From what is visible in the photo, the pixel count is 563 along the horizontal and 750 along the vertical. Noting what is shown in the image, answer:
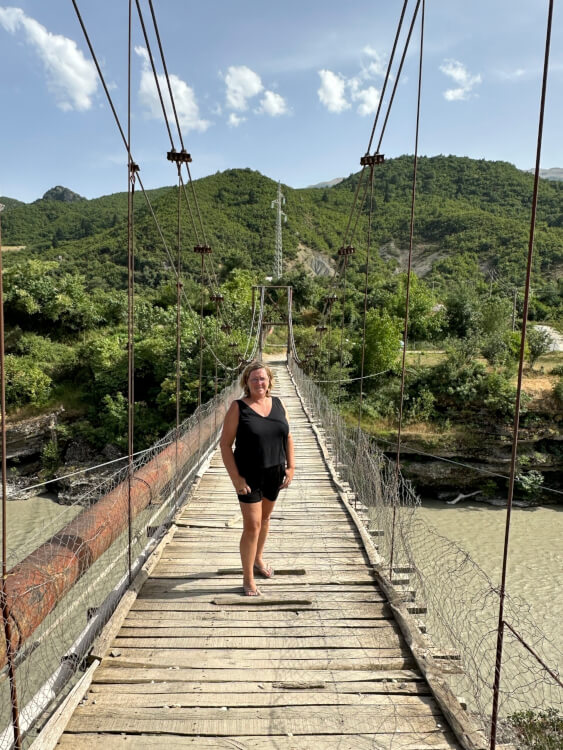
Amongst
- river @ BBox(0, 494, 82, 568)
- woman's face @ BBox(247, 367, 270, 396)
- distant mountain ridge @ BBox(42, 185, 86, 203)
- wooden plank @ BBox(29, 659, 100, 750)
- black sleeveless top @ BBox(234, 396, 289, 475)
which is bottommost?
river @ BBox(0, 494, 82, 568)

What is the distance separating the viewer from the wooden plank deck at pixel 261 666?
1.21m

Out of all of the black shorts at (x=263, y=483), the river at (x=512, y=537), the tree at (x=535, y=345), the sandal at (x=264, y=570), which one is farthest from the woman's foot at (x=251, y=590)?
the tree at (x=535, y=345)

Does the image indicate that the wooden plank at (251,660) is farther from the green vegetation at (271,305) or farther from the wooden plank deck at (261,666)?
the green vegetation at (271,305)

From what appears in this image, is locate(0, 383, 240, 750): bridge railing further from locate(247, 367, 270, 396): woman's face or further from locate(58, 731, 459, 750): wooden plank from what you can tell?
locate(247, 367, 270, 396): woman's face

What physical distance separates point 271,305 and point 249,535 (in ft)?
55.6

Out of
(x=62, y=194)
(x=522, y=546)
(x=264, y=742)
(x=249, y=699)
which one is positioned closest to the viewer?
(x=264, y=742)

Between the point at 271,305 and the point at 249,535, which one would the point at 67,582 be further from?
the point at 271,305

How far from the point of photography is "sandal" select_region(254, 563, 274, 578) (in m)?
2.03

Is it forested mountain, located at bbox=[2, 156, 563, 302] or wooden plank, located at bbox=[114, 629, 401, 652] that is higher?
forested mountain, located at bbox=[2, 156, 563, 302]

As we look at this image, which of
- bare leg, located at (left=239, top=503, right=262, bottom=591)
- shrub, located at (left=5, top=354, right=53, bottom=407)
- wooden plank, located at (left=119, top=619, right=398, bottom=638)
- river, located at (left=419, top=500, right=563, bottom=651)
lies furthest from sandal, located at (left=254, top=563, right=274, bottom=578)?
shrub, located at (left=5, top=354, right=53, bottom=407)

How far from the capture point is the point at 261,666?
1.49 metres

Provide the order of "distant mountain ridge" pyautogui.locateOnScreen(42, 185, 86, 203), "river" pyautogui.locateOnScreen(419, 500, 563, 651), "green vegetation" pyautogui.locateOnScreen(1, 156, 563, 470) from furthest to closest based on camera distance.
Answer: "distant mountain ridge" pyautogui.locateOnScreen(42, 185, 86, 203)
"green vegetation" pyautogui.locateOnScreen(1, 156, 563, 470)
"river" pyautogui.locateOnScreen(419, 500, 563, 651)

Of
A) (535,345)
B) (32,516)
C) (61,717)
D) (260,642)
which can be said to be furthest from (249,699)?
(535,345)

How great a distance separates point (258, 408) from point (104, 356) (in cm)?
1170
